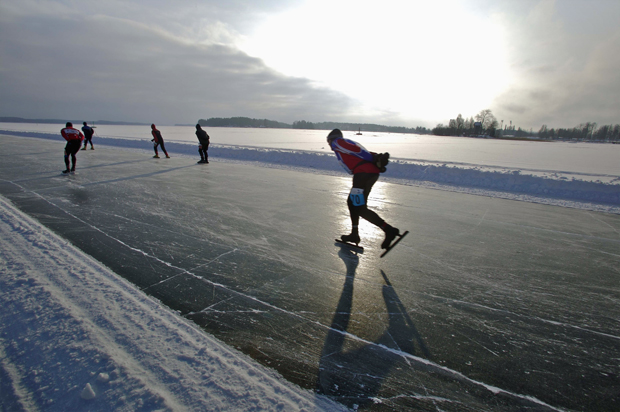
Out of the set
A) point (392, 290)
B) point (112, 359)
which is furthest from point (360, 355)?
point (112, 359)

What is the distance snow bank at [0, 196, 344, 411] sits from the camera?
1.58 meters

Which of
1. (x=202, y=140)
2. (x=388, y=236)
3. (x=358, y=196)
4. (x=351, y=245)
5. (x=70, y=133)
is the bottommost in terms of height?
(x=351, y=245)

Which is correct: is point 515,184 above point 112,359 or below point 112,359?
above

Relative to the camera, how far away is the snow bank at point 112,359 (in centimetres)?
158

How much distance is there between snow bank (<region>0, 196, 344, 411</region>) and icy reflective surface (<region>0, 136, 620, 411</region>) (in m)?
0.17

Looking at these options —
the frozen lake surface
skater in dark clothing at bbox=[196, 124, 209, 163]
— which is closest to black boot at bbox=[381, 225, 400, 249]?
skater in dark clothing at bbox=[196, 124, 209, 163]

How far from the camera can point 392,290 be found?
2.94 m

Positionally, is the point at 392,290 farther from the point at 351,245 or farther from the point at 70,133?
the point at 70,133

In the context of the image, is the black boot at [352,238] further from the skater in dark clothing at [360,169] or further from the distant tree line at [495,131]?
the distant tree line at [495,131]

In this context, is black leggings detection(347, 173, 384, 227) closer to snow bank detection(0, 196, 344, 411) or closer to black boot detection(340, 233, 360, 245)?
black boot detection(340, 233, 360, 245)

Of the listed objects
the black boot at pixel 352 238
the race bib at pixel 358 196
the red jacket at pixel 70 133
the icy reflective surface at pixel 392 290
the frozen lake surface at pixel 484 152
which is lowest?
the icy reflective surface at pixel 392 290

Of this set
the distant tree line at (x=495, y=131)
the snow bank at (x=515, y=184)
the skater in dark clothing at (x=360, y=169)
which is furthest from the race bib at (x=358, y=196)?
the distant tree line at (x=495, y=131)

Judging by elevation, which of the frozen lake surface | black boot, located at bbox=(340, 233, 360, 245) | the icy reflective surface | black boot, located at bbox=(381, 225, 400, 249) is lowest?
the icy reflective surface

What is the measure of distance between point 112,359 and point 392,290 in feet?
7.42
